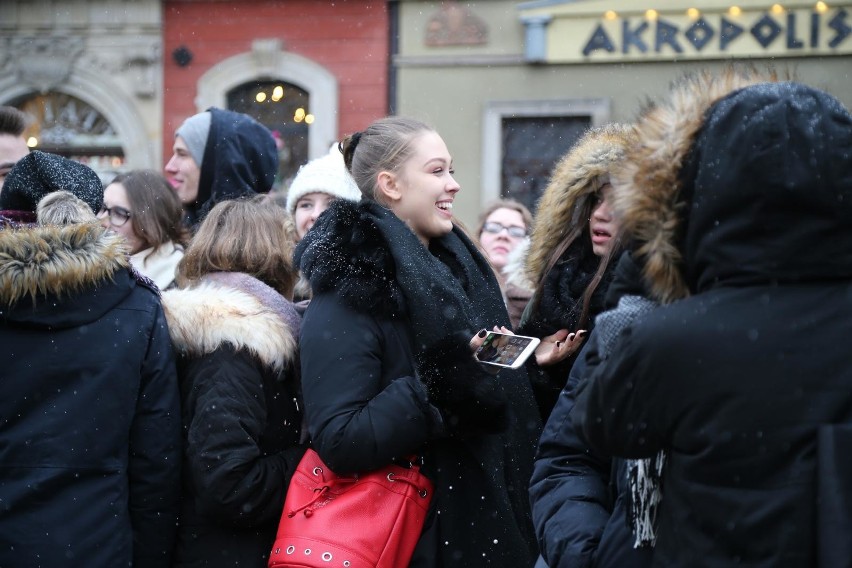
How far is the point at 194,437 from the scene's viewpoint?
3.11 metres

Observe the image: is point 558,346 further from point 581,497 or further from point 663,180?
point 663,180

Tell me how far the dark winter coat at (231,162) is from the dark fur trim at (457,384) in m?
2.22

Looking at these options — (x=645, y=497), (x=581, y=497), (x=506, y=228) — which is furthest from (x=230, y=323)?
(x=506, y=228)

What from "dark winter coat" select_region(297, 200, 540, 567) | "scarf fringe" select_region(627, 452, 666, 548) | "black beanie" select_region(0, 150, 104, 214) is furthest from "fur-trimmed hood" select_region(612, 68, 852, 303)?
"black beanie" select_region(0, 150, 104, 214)

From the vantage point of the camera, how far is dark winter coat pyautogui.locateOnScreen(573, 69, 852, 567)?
70.0 inches

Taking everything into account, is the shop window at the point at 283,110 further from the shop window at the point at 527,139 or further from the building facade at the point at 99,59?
the shop window at the point at 527,139

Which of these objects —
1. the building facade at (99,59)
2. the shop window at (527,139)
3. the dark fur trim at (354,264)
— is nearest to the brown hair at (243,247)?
the dark fur trim at (354,264)

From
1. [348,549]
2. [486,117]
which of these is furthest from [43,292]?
[486,117]

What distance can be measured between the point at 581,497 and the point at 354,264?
3.09 ft

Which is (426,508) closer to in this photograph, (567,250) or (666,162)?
(567,250)

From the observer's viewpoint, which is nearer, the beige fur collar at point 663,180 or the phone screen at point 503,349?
the beige fur collar at point 663,180

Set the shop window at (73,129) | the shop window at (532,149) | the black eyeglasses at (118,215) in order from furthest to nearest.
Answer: the shop window at (73,129) < the shop window at (532,149) < the black eyeglasses at (118,215)

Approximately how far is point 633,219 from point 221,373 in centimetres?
158

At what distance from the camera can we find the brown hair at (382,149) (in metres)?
3.20
